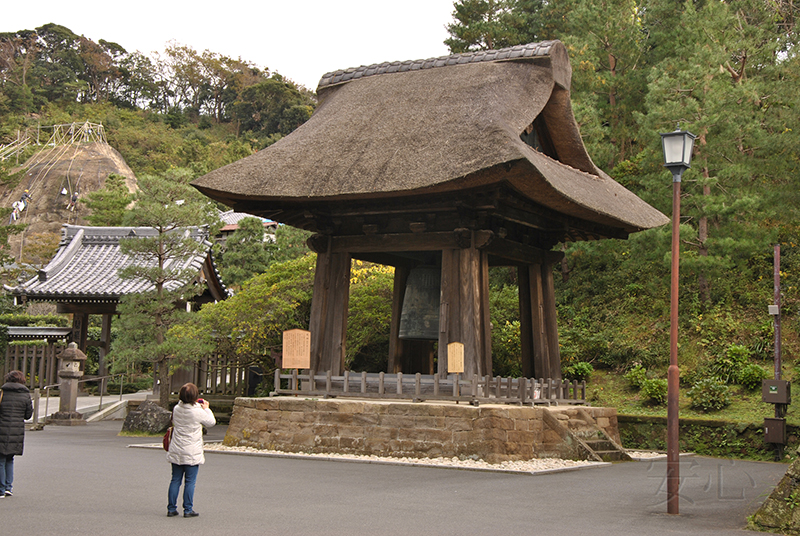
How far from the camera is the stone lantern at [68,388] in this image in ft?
60.8

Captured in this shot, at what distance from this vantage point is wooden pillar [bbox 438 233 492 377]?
12398mm

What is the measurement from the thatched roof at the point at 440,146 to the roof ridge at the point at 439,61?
3cm

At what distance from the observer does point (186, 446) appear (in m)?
6.72

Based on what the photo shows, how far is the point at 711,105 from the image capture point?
18.7 metres

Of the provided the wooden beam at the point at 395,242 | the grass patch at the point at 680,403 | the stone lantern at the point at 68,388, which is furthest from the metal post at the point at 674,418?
the stone lantern at the point at 68,388

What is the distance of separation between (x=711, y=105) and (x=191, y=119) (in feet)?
205

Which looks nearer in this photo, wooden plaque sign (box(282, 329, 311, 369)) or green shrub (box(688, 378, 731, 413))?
wooden plaque sign (box(282, 329, 311, 369))

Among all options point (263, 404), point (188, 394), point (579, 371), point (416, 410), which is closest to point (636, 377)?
point (579, 371)

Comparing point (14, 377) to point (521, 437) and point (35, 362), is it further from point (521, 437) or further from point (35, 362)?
point (35, 362)

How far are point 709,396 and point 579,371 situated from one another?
11.6ft

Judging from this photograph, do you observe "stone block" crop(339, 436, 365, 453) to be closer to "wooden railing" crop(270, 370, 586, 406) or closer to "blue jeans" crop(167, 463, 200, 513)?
"wooden railing" crop(270, 370, 586, 406)

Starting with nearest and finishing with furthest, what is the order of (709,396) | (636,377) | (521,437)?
(521,437), (709,396), (636,377)

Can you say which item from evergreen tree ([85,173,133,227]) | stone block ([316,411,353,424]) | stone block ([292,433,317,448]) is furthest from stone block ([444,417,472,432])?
evergreen tree ([85,173,133,227])

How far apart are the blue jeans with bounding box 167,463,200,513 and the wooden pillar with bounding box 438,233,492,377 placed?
20.5 feet
